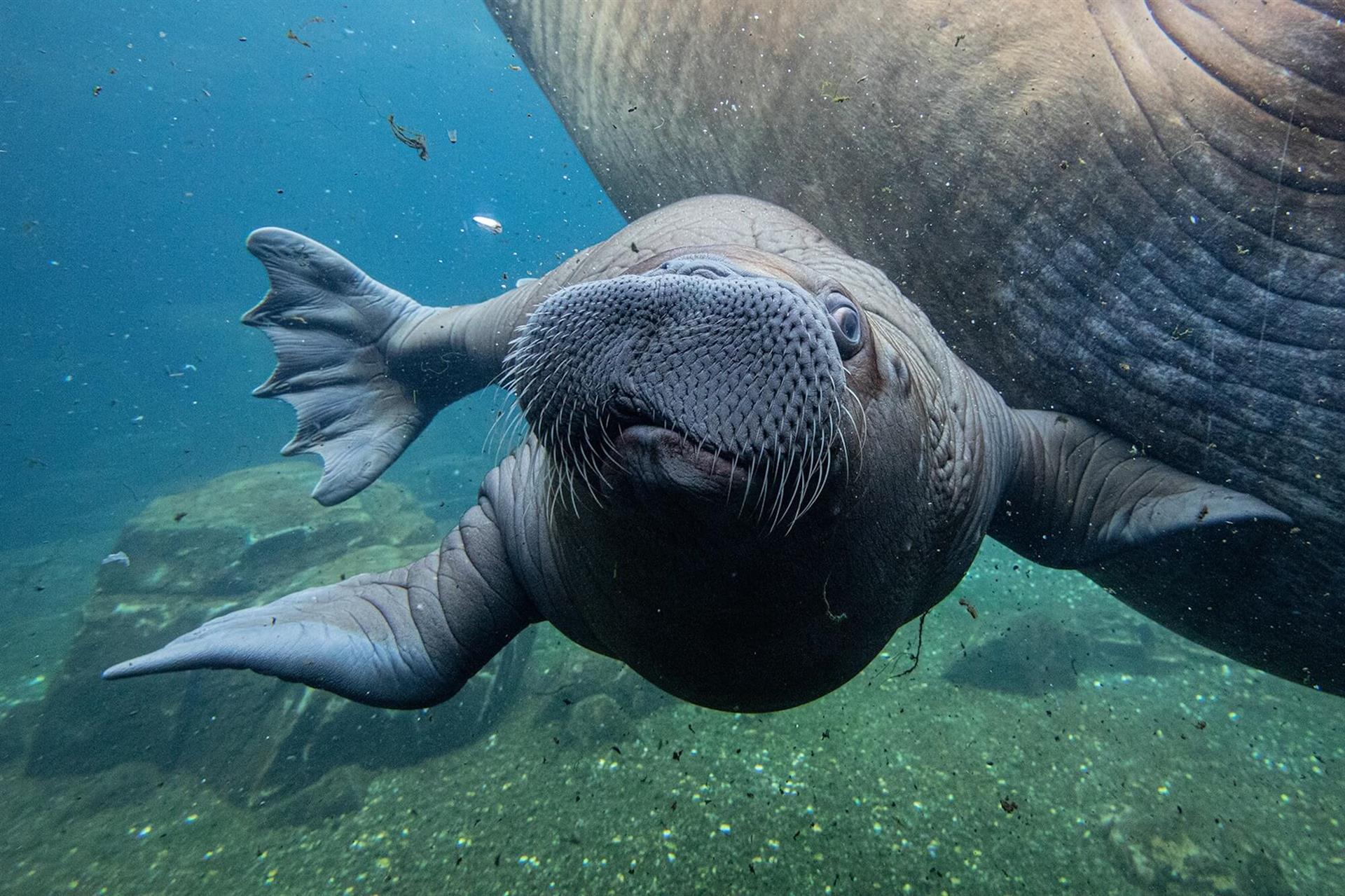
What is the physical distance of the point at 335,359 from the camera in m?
5.16

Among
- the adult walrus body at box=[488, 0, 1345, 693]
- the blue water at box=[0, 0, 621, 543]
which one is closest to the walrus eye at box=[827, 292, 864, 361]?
the adult walrus body at box=[488, 0, 1345, 693]

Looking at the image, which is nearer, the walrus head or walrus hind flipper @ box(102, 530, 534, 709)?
the walrus head

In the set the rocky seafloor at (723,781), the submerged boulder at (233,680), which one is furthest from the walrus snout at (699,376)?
the submerged boulder at (233,680)

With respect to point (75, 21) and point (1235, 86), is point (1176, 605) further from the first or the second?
point (75, 21)

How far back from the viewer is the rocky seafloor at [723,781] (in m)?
4.16

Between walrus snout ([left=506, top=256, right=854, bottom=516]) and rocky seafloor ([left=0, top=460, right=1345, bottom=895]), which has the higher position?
walrus snout ([left=506, top=256, right=854, bottom=516])

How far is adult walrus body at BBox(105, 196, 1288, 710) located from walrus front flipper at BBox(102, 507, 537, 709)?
0.04 feet

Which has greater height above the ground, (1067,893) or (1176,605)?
(1176,605)

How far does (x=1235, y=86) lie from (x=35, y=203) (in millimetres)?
108206

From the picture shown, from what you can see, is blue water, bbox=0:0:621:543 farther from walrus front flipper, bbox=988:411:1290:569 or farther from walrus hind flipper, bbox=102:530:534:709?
walrus front flipper, bbox=988:411:1290:569

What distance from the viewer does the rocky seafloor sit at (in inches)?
164

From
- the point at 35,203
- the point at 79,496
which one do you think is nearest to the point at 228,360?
the point at 79,496

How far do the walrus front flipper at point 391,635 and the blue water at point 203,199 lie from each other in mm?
17493

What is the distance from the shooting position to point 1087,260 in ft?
9.53
